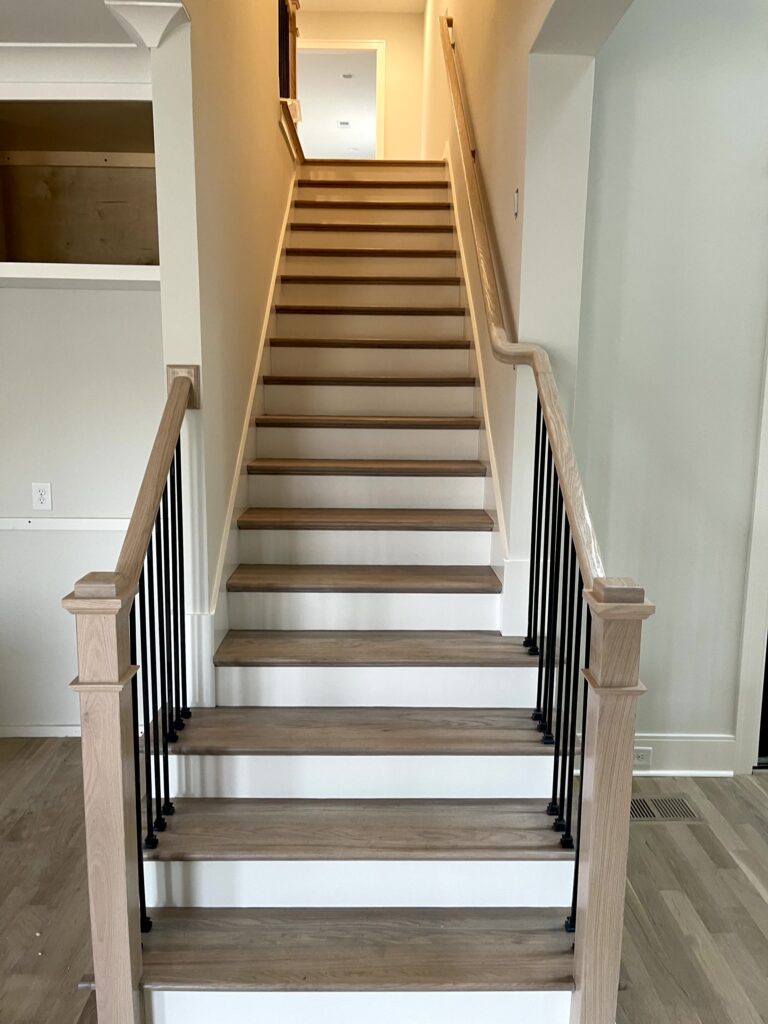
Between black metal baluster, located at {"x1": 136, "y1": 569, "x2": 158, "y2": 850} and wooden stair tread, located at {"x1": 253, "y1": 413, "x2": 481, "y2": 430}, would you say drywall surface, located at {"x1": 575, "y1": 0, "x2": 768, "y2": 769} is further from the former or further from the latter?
black metal baluster, located at {"x1": 136, "y1": 569, "x2": 158, "y2": 850}

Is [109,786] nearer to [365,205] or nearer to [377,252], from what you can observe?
[377,252]

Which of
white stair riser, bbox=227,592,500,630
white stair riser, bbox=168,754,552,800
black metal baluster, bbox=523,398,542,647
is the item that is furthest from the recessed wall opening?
white stair riser, bbox=168,754,552,800

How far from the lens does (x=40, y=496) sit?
3.13 m

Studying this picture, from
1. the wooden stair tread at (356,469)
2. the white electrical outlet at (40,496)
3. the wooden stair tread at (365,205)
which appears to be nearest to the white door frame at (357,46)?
the wooden stair tread at (365,205)

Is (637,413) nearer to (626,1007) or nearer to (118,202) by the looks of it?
(626,1007)

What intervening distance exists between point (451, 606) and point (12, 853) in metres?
1.66

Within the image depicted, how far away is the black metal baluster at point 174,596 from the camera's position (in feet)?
6.60

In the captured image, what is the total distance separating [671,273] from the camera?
2791mm

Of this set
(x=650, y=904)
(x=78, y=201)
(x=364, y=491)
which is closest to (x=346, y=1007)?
(x=650, y=904)

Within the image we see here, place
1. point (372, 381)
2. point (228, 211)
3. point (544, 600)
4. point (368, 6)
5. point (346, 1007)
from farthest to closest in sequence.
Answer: point (368, 6) < point (372, 381) < point (228, 211) < point (544, 600) < point (346, 1007)

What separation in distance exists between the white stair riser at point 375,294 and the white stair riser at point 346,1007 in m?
3.00

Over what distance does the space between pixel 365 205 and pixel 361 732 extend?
11.1 feet

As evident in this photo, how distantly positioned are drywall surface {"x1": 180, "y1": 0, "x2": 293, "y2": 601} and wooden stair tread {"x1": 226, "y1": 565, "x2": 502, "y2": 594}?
0.19 metres

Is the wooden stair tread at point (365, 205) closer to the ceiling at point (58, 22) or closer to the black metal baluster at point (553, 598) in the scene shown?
the ceiling at point (58, 22)
